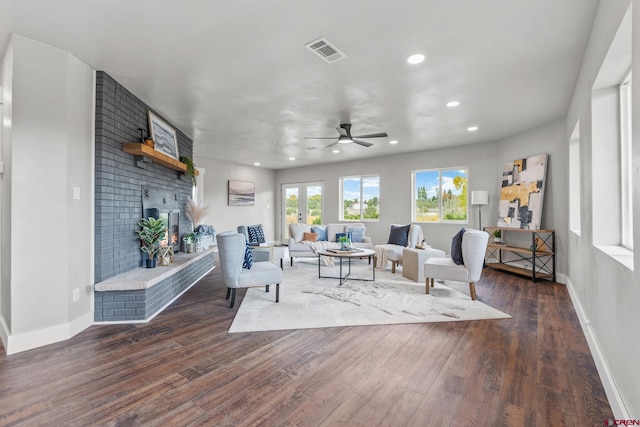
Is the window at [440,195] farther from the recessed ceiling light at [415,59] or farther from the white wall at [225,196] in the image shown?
the white wall at [225,196]

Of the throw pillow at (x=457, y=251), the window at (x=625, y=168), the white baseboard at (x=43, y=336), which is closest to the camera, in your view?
the window at (x=625, y=168)

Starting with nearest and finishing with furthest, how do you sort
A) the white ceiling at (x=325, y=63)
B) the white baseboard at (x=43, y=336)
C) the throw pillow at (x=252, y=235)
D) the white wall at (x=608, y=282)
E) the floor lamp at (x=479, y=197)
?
the white wall at (x=608, y=282) → the white ceiling at (x=325, y=63) → the white baseboard at (x=43, y=336) → the floor lamp at (x=479, y=197) → the throw pillow at (x=252, y=235)

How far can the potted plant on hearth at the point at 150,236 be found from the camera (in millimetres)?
3723

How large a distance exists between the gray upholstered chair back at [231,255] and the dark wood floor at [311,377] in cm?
55

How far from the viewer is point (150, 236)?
12.3 feet

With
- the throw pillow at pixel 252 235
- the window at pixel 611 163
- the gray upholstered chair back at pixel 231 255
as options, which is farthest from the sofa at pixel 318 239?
the window at pixel 611 163

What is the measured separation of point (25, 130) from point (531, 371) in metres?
4.56

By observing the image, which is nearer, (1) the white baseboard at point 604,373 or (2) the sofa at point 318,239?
(1) the white baseboard at point 604,373

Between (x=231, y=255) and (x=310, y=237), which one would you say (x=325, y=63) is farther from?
(x=310, y=237)

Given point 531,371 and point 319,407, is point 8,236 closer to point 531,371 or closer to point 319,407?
point 319,407

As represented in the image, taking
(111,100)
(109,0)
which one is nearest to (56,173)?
(111,100)

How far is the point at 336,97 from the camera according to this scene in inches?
152

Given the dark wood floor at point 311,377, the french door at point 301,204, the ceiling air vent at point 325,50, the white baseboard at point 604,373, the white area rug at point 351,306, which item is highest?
the ceiling air vent at point 325,50

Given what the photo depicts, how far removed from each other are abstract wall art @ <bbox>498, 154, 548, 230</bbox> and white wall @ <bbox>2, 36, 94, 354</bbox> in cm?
649
